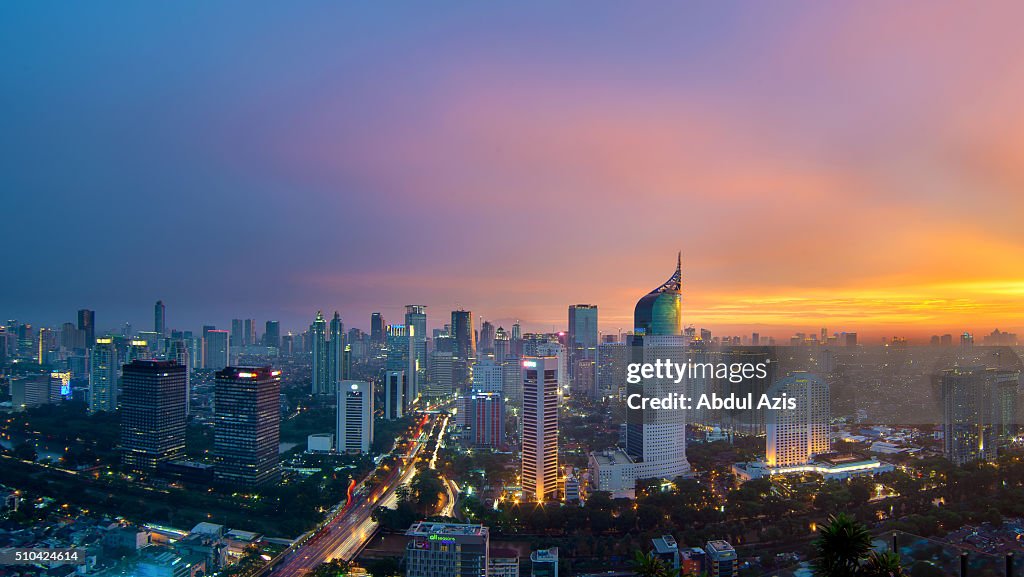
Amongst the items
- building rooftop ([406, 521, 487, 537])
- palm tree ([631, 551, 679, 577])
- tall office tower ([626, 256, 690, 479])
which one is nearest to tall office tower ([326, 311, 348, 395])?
tall office tower ([626, 256, 690, 479])

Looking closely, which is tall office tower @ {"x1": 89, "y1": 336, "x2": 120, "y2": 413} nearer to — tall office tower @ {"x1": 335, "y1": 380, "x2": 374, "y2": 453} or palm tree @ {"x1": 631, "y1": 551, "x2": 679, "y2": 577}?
tall office tower @ {"x1": 335, "y1": 380, "x2": 374, "y2": 453}

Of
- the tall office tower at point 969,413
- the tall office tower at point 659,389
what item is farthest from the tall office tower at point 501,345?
the tall office tower at point 969,413

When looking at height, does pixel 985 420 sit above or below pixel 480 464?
above

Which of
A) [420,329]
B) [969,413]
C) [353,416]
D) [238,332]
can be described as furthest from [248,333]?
[969,413]

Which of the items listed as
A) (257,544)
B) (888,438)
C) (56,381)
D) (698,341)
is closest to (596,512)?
(257,544)

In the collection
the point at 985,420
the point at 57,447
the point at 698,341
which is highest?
the point at 698,341

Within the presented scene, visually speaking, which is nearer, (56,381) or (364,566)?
(364,566)

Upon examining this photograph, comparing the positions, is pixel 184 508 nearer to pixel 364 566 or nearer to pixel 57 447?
pixel 364 566
